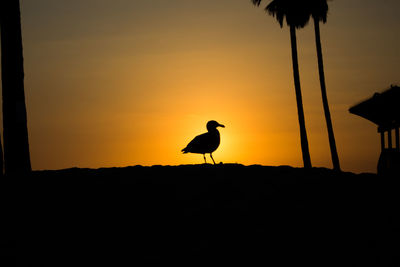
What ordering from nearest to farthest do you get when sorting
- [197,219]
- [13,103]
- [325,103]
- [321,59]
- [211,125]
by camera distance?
1. [197,219]
2. [13,103]
3. [211,125]
4. [325,103]
5. [321,59]

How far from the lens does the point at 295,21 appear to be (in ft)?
88.2

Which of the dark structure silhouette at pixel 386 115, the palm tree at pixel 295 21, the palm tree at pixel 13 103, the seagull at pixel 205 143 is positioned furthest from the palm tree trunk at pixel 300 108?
the palm tree at pixel 13 103

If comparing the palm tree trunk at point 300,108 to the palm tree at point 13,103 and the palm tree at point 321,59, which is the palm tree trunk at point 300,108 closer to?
the palm tree at point 321,59

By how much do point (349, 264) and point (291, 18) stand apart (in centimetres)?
2024

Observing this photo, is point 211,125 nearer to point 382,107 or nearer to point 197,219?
point 382,107

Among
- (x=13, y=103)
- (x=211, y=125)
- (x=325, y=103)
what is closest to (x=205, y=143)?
(x=211, y=125)

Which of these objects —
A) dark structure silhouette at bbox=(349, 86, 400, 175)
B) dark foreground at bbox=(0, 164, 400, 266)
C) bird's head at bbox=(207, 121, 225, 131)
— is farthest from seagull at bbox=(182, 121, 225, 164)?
dark structure silhouette at bbox=(349, 86, 400, 175)

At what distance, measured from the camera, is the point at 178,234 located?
8.61 meters

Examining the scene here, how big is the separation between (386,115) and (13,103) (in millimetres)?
11104

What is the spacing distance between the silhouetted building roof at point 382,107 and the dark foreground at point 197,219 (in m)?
5.84

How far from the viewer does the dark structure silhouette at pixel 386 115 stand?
17.3 m

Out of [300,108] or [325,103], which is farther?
[325,103]

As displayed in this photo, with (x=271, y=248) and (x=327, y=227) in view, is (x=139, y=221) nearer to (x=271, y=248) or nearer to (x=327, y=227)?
(x=271, y=248)

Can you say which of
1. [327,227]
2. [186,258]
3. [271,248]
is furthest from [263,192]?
[186,258]
